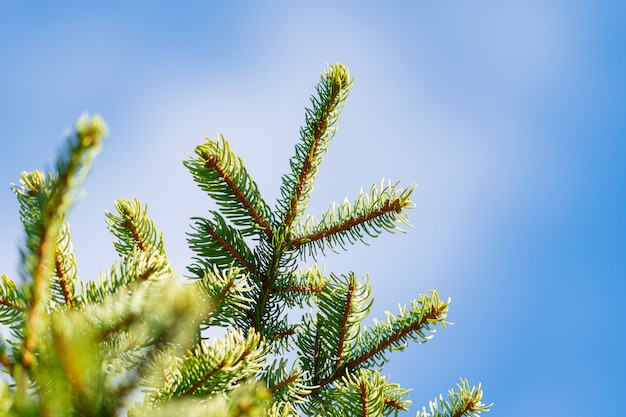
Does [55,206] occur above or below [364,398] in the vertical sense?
below

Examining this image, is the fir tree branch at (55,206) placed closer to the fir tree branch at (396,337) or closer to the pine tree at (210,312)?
the pine tree at (210,312)

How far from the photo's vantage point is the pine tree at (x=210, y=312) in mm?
975

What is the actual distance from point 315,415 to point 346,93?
1268 millimetres

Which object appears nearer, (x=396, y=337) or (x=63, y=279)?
(x=63, y=279)

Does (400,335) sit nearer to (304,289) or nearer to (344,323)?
(344,323)

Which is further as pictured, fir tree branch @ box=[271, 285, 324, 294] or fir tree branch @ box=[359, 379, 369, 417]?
fir tree branch @ box=[271, 285, 324, 294]

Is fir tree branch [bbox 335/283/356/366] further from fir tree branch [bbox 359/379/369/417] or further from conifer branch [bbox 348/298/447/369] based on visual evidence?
fir tree branch [bbox 359/379/369/417]

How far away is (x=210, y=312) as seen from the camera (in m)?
1.84

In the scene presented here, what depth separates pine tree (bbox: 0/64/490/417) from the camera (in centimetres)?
98

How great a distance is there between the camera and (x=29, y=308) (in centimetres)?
93

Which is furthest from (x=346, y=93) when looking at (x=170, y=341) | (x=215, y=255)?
(x=170, y=341)

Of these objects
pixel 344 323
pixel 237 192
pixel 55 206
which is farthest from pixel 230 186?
pixel 55 206

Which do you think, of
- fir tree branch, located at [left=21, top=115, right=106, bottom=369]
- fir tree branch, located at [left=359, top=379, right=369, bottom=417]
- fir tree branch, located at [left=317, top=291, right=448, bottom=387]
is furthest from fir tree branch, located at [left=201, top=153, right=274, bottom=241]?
fir tree branch, located at [left=21, top=115, right=106, bottom=369]

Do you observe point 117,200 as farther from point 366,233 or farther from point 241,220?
point 366,233
